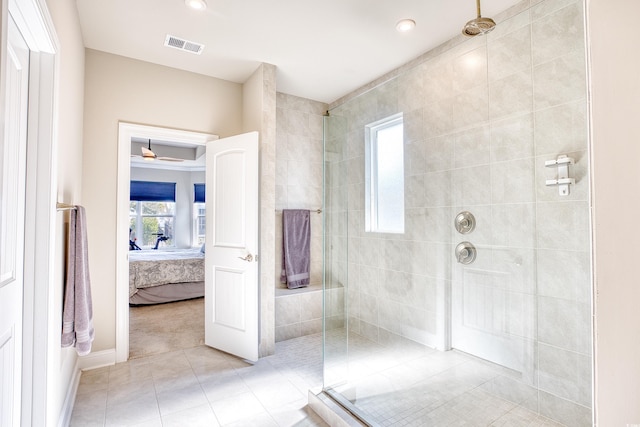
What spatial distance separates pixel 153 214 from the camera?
7.51m

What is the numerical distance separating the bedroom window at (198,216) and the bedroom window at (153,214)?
49cm

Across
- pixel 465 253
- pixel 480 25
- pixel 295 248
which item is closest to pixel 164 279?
pixel 295 248

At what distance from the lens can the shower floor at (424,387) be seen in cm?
181

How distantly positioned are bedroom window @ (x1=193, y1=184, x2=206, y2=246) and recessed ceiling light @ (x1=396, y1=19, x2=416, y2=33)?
6.35m

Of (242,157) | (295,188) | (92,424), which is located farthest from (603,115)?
(295,188)

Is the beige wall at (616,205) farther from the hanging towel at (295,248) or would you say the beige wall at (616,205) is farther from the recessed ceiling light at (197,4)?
the hanging towel at (295,248)

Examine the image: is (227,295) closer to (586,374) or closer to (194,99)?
(194,99)

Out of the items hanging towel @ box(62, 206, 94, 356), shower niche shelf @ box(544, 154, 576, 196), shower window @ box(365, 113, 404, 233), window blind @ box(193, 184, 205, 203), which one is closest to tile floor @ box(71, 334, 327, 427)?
hanging towel @ box(62, 206, 94, 356)

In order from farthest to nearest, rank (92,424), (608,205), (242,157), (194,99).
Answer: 1. (194,99)
2. (242,157)
3. (92,424)
4. (608,205)

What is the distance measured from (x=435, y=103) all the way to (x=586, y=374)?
1.83 metres

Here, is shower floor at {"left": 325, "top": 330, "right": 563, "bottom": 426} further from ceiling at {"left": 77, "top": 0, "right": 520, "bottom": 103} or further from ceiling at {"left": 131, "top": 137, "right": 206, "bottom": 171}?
ceiling at {"left": 131, "top": 137, "right": 206, "bottom": 171}

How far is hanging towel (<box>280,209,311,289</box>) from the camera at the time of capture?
3568mm

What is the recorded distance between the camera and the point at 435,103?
2.25m

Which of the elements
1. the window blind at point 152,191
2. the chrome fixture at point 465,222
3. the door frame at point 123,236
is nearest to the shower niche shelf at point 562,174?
the chrome fixture at point 465,222
